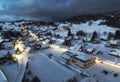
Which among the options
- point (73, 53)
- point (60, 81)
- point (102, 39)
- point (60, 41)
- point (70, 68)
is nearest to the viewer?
point (60, 81)

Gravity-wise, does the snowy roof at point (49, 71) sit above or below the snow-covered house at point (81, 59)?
below

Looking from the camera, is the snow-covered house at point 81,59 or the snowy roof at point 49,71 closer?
the snowy roof at point 49,71

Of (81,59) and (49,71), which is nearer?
(49,71)

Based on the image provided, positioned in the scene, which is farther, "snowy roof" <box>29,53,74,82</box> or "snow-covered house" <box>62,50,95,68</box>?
"snow-covered house" <box>62,50,95,68</box>

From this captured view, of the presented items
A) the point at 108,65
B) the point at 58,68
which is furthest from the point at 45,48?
the point at 108,65

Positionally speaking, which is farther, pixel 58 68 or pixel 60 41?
pixel 60 41

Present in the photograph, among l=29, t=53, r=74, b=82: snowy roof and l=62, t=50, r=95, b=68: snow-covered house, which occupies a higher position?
l=62, t=50, r=95, b=68: snow-covered house

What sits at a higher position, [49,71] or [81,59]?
[81,59]

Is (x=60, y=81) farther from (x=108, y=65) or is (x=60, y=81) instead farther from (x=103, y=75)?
(x=108, y=65)
